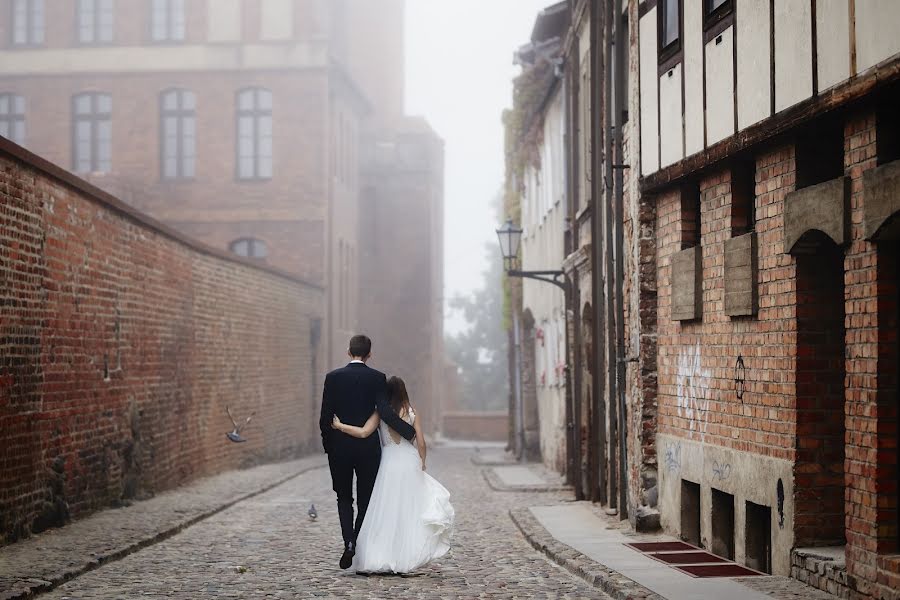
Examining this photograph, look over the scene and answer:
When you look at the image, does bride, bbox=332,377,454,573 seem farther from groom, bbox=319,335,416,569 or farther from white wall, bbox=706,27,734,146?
white wall, bbox=706,27,734,146

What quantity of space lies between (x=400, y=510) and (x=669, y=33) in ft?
17.0

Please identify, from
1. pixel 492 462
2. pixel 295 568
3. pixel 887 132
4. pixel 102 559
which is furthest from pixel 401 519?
pixel 492 462

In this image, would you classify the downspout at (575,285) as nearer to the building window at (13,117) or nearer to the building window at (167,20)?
the building window at (167,20)

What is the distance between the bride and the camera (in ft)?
36.1

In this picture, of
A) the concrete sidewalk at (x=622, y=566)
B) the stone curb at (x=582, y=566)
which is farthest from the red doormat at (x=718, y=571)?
the stone curb at (x=582, y=566)

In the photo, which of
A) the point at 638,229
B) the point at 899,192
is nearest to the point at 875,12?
the point at 899,192

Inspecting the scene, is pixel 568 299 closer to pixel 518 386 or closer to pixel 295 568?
pixel 295 568

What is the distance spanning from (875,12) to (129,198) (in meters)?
33.6

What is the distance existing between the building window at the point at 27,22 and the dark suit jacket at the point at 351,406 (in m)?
32.1

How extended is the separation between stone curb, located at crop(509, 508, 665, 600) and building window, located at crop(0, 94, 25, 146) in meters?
29.3

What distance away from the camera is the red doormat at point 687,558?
1128 centimetres

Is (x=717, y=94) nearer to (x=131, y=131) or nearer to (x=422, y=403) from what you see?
(x=131, y=131)

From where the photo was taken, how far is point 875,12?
8.09m

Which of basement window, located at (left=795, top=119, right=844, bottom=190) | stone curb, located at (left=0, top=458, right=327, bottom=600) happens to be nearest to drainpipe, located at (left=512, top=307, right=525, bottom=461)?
stone curb, located at (left=0, top=458, right=327, bottom=600)
